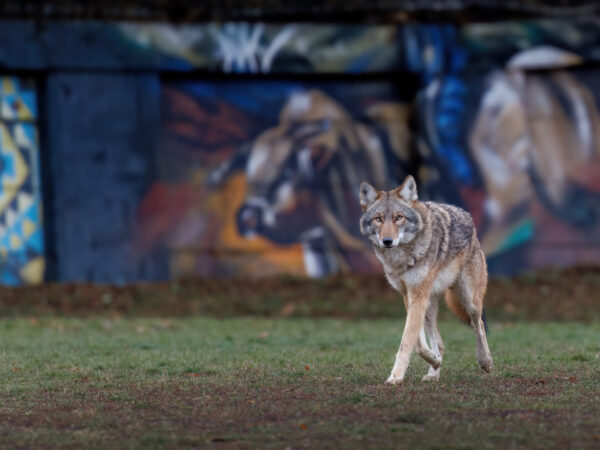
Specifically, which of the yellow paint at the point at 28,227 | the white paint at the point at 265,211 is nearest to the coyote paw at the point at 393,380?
the white paint at the point at 265,211

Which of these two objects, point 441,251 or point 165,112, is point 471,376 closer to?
point 441,251

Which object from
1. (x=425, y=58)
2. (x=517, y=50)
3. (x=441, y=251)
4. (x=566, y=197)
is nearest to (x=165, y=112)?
(x=425, y=58)

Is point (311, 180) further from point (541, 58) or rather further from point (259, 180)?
point (541, 58)

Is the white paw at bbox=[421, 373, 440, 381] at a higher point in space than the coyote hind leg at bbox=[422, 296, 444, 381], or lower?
lower

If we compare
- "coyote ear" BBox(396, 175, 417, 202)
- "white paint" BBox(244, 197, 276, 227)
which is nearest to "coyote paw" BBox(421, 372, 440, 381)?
"coyote ear" BBox(396, 175, 417, 202)

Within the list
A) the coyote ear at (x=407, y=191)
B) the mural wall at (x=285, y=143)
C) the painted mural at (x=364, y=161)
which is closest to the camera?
the coyote ear at (x=407, y=191)

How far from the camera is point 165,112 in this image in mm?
21484

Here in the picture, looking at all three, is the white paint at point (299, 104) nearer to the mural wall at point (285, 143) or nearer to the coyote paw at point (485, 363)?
the mural wall at point (285, 143)

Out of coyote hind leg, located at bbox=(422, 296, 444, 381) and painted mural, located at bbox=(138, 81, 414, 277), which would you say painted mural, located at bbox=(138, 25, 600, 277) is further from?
coyote hind leg, located at bbox=(422, 296, 444, 381)

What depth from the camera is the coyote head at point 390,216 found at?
9.63m

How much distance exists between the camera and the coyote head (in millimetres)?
9633

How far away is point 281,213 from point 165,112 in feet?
11.3

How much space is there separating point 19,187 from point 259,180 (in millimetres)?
5206

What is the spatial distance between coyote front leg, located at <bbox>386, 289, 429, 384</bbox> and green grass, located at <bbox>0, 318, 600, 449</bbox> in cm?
18
